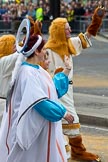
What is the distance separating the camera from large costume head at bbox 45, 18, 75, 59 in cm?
680

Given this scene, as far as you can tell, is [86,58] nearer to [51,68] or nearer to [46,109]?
[51,68]

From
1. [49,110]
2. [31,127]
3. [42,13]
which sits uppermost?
[49,110]

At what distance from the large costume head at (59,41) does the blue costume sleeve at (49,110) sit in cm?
243

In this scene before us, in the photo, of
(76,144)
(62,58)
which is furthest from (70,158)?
(62,58)

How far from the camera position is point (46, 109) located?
4375mm

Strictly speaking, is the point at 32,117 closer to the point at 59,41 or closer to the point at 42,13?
the point at 59,41

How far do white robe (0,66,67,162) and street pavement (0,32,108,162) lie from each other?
2377 mm

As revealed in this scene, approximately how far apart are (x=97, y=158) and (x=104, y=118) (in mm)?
2151

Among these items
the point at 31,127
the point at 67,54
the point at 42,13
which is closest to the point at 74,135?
the point at 67,54

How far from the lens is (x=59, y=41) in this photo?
6.84 metres

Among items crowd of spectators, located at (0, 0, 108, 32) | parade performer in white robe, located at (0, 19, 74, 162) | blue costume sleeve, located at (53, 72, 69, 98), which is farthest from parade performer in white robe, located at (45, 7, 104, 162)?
crowd of spectators, located at (0, 0, 108, 32)

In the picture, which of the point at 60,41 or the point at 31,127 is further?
the point at 60,41

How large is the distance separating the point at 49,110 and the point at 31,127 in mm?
202

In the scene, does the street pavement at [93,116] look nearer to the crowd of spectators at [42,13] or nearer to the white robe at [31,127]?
the white robe at [31,127]
